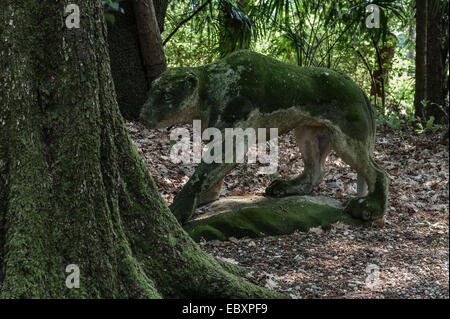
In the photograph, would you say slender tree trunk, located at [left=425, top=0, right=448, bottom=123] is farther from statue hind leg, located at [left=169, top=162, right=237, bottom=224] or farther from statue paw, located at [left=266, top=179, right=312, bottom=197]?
statue hind leg, located at [left=169, top=162, right=237, bottom=224]

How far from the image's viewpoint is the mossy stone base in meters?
4.76

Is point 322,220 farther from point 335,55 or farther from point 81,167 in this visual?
point 335,55

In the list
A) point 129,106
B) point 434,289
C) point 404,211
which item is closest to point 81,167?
point 434,289

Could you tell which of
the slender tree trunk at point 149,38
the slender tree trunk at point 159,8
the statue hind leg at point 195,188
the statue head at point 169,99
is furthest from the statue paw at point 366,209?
the slender tree trunk at point 159,8

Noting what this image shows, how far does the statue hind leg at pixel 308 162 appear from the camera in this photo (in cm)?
571

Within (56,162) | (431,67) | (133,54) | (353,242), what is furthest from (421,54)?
(56,162)

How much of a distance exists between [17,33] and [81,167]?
73 cm

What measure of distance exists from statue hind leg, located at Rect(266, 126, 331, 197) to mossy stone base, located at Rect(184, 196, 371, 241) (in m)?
0.19

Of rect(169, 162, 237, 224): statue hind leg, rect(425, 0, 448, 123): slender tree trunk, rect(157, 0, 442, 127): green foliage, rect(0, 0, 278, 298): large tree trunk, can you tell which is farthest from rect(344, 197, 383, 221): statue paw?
rect(425, 0, 448, 123): slender tree trunk

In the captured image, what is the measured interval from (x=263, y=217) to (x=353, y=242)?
2.73 feet

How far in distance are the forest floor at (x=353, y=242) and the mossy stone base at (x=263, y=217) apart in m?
0.10

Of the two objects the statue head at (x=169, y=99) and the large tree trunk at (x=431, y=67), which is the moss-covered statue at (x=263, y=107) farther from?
the large tree trunk at (x=431, y=67)

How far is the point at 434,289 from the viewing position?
3.16m

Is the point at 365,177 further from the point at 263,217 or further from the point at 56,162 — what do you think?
the point at 56,162
